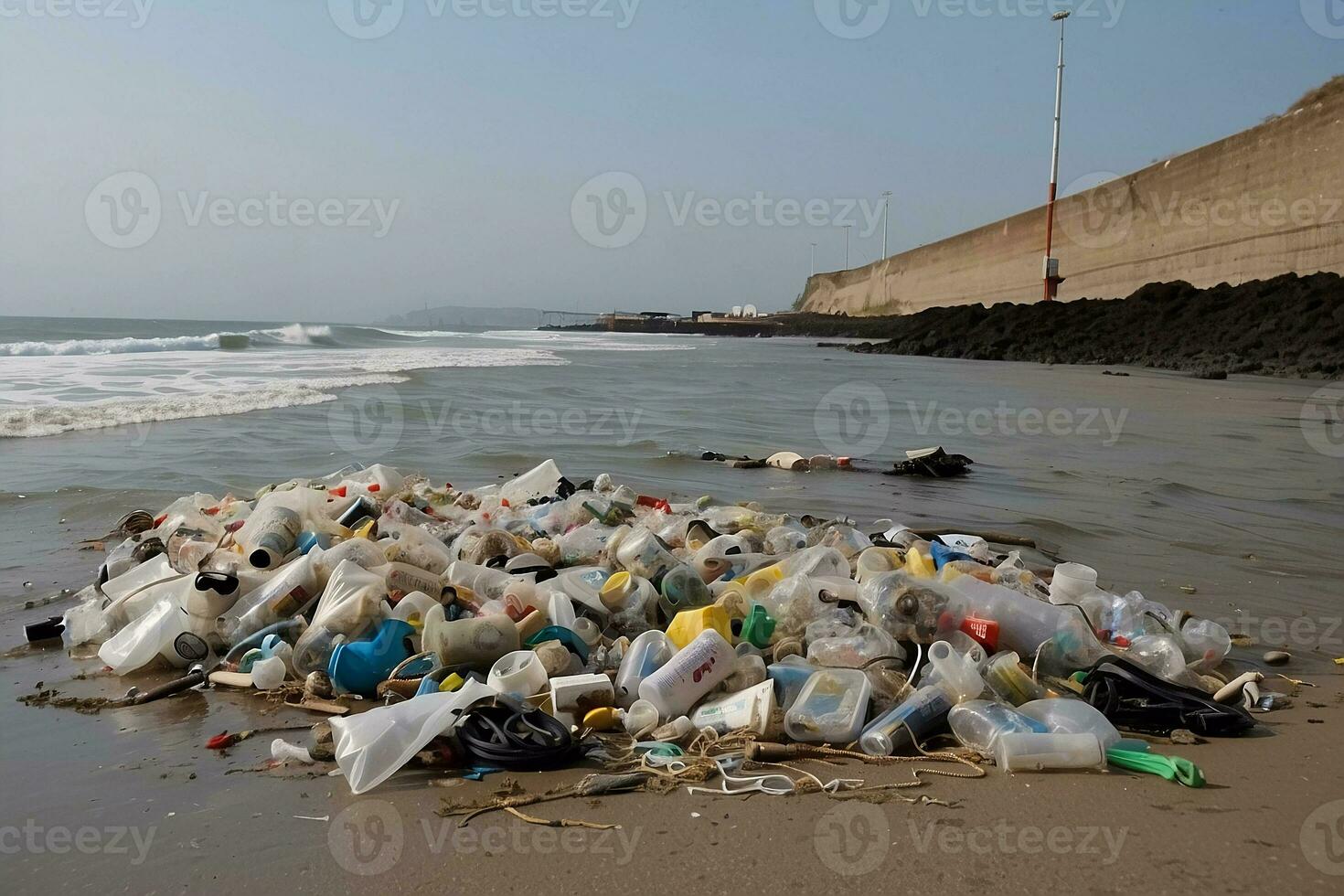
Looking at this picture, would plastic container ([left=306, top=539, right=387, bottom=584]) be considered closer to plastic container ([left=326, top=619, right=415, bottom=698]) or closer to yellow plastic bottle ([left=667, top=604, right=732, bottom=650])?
plastic container ([left=326, top=619, right=415, bottom=698])

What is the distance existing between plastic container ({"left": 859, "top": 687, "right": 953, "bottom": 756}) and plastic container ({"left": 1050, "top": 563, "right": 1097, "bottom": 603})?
1.25 meters

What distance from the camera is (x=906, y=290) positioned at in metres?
61.5

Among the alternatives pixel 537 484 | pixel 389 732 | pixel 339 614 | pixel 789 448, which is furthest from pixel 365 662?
pixel 789 448

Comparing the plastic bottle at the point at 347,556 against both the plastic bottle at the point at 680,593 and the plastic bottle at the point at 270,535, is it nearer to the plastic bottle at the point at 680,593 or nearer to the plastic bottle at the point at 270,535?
the plastic bottle at the point at 270,535

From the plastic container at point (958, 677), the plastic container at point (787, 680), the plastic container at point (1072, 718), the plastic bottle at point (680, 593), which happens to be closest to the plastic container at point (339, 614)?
the plastic bottle at point (680, 593)

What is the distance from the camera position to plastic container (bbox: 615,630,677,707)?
3.13 metres

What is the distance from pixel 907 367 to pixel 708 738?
24.0 m

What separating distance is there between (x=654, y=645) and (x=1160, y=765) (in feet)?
5.11

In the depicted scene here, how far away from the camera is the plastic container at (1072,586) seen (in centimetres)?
392

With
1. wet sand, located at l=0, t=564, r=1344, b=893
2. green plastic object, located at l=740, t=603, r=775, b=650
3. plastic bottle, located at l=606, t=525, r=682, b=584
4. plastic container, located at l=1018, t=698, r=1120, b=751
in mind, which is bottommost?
wet sand, located at l=0, t=564, r=1344, b=893

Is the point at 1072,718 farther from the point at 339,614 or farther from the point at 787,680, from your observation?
the point at 339,614

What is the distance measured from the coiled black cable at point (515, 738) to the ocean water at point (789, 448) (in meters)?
2.91

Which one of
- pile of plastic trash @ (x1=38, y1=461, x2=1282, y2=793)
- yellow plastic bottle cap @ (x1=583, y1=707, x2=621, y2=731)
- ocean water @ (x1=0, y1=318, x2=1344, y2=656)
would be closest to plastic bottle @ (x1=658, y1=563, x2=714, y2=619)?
pile of plastic trash @ (x1=38, y1=461, x2=1282, y2=793)

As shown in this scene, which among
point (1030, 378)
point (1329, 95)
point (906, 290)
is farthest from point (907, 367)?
point (906, 290)
